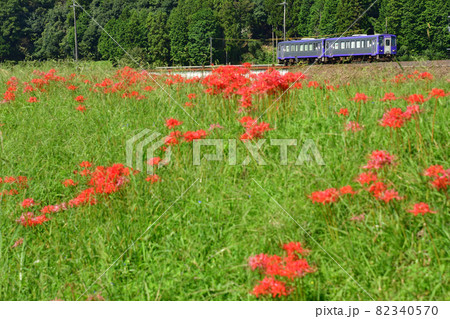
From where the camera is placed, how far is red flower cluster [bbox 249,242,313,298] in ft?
7.25

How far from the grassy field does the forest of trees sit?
74.7 ft

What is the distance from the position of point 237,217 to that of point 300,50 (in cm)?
3256

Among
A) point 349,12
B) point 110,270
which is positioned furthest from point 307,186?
point 349,12

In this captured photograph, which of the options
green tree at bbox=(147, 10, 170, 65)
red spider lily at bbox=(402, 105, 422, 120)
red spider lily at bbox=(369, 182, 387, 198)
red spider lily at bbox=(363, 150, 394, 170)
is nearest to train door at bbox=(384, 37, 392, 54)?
green tree at bbox=(147, 10, 170, 65)

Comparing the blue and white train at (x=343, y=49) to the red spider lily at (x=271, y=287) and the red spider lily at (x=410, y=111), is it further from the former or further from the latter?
the red spider lily at (x=271, y=287)

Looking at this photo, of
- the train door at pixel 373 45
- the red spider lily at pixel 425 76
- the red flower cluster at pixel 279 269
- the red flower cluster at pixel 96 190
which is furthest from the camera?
the train door at pixel 373 45

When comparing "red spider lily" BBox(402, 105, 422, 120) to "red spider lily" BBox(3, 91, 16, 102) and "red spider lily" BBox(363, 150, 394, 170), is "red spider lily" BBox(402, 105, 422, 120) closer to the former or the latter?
"red spider lily" BBox(363, 150, 394, 170)

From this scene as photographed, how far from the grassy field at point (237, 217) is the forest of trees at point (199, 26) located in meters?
22.8

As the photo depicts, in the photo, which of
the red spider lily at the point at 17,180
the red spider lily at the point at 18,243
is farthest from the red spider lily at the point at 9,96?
the red spider lily at the point at 18,243

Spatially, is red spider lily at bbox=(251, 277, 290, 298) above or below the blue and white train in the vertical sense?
below

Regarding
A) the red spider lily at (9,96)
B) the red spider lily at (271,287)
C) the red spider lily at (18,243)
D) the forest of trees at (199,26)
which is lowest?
the red spider lily at (18,243)

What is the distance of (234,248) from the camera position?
2893 millimetres

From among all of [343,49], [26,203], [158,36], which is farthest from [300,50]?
[26,203]

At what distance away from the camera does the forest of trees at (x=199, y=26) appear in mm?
32250
